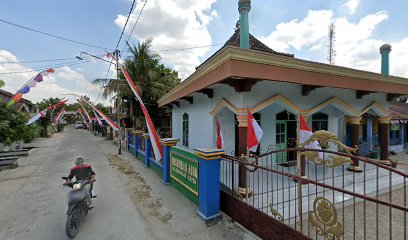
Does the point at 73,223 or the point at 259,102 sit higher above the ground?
the point at 259,102

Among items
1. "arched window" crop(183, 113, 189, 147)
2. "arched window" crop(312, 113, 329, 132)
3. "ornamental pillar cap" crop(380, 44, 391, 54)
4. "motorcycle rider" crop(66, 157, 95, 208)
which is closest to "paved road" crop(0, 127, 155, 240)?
"motorcycle rider" crop(66, 157, 95, 208)

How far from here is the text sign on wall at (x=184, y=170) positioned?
439 centimetres

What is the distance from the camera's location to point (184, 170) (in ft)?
16.0

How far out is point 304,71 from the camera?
4.72 metres

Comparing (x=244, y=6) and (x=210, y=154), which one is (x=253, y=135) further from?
(x=244, y=6)

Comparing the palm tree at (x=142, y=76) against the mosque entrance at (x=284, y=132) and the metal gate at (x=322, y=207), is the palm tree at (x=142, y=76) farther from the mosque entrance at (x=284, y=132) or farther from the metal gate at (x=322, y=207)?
the metal gate at (x=322, y=207)

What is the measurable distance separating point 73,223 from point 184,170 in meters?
2.42

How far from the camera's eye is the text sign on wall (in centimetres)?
439

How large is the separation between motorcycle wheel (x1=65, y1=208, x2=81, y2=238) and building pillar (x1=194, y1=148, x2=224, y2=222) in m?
2.30

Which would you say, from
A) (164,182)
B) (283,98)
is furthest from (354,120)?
(164,182)

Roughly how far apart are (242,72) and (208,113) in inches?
Answer: 125

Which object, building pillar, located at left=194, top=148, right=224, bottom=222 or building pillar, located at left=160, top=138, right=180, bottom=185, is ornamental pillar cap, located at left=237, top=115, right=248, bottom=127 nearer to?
building pillar, located at left=194, top=148, right=224, bottom=222

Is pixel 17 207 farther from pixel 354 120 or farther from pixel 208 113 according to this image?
pixel 354 120

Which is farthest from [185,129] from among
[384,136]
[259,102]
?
[384,136]
